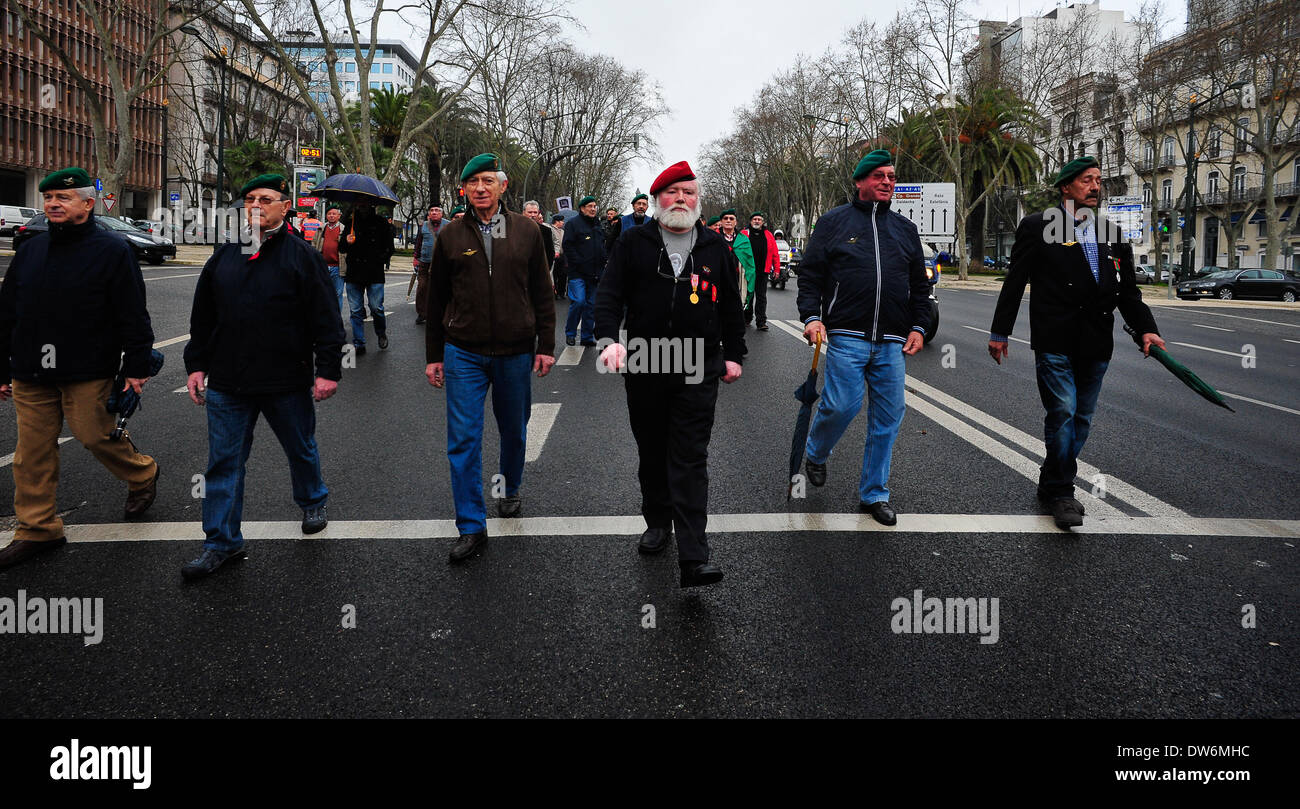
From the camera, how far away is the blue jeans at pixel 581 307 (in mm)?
13070

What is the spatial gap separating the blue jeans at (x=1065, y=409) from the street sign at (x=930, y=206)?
3332 centimetres

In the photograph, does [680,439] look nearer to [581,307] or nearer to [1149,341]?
[1149,341]

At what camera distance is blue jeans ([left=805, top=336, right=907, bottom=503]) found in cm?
529

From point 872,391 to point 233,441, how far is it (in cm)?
328

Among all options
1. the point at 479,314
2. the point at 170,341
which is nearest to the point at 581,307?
the point at 170,341

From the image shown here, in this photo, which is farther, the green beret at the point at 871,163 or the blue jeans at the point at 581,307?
the blue jeans at the point at 581,307

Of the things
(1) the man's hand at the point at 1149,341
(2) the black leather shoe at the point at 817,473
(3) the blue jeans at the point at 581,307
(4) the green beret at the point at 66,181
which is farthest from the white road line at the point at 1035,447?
(4) the green beret at the point at 66,181

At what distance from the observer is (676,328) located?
4.34 m

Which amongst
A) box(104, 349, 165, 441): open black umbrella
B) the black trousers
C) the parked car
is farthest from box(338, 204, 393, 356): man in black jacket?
the parked car

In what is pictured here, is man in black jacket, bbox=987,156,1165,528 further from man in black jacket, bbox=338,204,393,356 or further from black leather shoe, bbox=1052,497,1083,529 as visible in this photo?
man in black jacket, bbox=338,204,393,356

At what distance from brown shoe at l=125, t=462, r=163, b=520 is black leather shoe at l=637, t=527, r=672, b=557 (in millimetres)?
2711

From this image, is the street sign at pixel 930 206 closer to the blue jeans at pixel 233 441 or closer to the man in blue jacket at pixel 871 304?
the man in blue jacket at pixel 871 304
